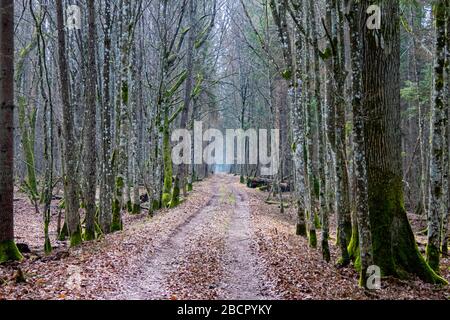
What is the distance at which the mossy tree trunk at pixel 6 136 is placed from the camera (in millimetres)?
10016

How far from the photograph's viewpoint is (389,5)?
9.53m

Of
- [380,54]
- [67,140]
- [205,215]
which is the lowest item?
[205,215]

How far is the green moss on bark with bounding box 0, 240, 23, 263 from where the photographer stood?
9.91m

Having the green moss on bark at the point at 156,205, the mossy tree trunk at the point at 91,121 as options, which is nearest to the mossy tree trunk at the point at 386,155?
the mossy tree trunk at the point at 91,121

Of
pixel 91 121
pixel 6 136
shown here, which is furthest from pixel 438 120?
pixel 6 136

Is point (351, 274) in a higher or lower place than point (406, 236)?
lower

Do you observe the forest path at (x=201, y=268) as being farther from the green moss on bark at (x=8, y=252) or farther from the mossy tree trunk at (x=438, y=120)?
the mossy tree trunk at (x=438, y=120)

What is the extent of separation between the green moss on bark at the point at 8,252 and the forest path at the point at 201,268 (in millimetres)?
2999

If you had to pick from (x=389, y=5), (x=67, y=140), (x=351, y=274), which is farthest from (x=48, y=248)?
(x=389, y=5)

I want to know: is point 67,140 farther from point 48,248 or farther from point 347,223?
point 347,223

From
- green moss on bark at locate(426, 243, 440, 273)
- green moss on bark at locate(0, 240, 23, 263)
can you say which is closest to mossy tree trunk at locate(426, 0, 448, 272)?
green moss on bark at locate(426, 243, 440, 273)

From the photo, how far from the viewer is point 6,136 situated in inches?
399
